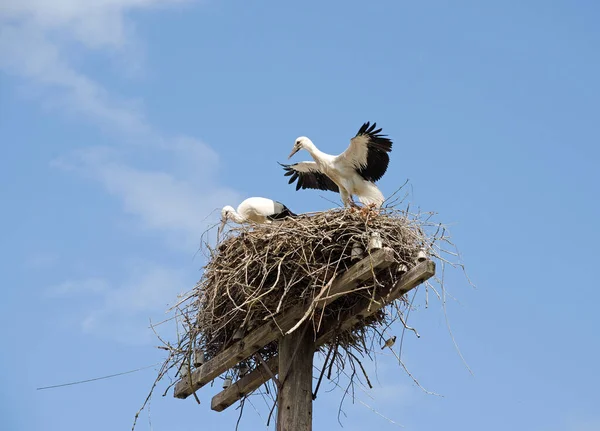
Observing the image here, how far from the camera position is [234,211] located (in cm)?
876

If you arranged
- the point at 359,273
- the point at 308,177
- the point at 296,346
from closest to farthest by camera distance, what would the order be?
the point at 359,273 → the point at 296,346 → the point at 308,177

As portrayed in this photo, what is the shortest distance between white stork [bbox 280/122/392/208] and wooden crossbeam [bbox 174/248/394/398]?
2252 millimetres

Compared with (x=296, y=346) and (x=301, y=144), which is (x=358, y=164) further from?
(x=296, y=346)

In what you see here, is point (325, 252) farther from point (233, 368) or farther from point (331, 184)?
point (331, 184)

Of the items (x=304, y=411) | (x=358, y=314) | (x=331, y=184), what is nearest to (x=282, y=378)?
(x=304, y=411)

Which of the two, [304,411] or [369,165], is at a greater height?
[369,165]

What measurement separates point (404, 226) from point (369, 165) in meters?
2.28

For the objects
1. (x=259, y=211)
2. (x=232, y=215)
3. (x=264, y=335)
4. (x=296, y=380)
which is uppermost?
(x=232, y=215)

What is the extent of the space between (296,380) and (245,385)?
63 cm

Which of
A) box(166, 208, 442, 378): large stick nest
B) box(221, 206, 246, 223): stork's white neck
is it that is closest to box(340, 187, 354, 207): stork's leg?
box(221, 206, 246, 223): stork's white neck

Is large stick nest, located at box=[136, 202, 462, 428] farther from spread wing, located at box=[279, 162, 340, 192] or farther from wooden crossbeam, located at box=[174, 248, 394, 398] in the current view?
spread wing, located at box=[279, 162, 340, 192]

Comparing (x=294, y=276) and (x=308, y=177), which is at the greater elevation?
(x=308, y=177)

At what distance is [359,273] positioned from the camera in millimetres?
4832

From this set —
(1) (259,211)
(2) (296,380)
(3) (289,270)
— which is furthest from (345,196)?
(2) (296,380)
